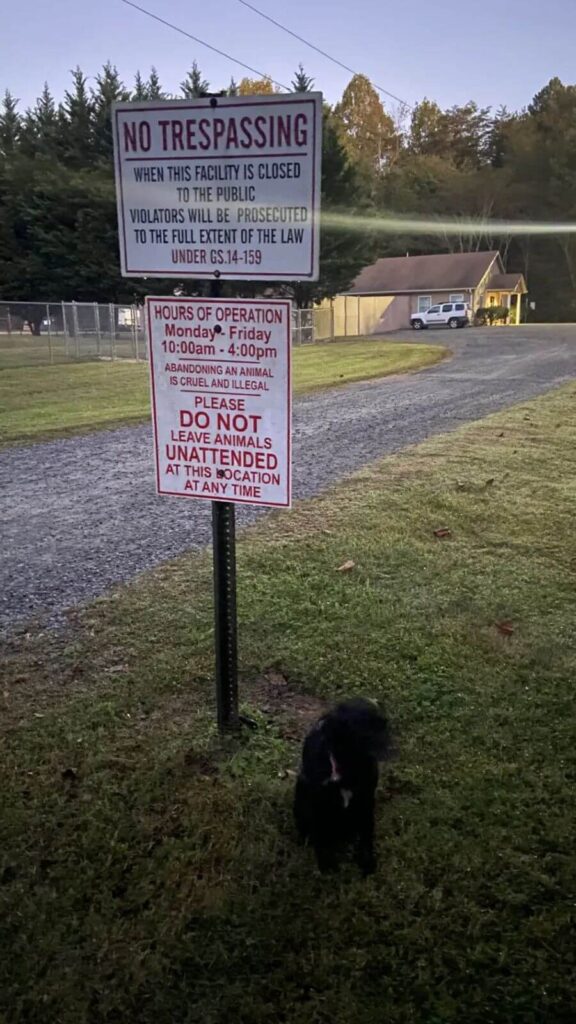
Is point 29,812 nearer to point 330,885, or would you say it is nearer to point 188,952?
point 188,952

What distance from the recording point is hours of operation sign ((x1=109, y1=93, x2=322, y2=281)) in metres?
2.35

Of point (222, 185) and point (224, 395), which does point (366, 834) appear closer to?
point (224, 395)

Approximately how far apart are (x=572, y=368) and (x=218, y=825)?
17216mm

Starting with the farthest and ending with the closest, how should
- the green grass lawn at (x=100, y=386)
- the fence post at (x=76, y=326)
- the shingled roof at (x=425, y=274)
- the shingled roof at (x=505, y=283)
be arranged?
the shingled roof at (x=505, y=283) → the shingled roof at (x=425, y=274) → the fence post at (x=76, y=326) → the green grass lawn at (x=100, y=386)

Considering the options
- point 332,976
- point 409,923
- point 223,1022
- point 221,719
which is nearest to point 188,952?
point 223,1022

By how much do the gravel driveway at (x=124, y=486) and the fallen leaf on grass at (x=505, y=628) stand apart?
213 cm

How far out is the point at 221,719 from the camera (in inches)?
117

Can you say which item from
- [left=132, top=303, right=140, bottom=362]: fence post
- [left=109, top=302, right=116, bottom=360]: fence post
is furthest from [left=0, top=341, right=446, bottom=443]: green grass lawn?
[left=132, top=303, right=140, bottom=362]: fence post

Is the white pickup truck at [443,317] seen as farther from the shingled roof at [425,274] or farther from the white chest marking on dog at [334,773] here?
the white chest marking on dog at [334,773]

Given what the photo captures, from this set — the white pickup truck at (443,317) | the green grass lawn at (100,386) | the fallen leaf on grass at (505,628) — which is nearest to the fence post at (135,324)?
the green grass lawn at (100,386)

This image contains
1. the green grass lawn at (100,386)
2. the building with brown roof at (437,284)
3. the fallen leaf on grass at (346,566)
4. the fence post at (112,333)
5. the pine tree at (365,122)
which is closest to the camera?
the fallen leaf on grass at (346,566)

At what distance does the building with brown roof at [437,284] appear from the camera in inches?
1889

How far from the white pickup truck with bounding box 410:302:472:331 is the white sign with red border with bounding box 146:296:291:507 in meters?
42.0

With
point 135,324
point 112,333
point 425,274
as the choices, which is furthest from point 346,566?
point 425,274
